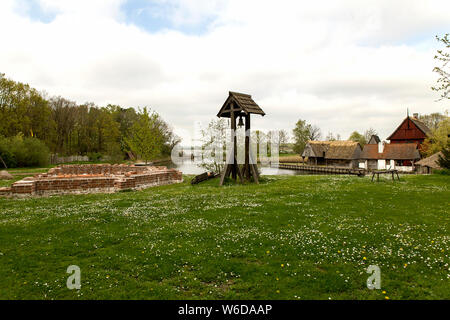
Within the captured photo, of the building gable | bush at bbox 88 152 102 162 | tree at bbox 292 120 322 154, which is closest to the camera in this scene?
the building gable

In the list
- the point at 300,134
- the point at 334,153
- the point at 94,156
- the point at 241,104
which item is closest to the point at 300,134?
the point at 300,134

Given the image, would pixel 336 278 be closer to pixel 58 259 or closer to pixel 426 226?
pixel 426 226

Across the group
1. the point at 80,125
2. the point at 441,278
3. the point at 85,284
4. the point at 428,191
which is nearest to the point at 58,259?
the point at 85,284

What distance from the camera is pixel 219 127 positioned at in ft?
81.1

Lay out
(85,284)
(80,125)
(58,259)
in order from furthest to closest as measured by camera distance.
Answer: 1. (80,125)
2. (58,259)
3. (85,284)

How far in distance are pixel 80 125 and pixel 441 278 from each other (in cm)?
7419

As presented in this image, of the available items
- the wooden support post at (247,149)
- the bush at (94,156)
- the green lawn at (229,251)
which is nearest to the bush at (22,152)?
the bush at (94,156)

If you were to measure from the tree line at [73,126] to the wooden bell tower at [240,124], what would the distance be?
2472 centimetres

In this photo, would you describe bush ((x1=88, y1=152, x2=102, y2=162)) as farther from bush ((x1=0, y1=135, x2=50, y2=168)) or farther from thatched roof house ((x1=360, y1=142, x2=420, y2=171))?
thatched roof house ((x1=360, y1=142, x2=420, y2=171))

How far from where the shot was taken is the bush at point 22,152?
37.7 metres

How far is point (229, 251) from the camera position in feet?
20.3

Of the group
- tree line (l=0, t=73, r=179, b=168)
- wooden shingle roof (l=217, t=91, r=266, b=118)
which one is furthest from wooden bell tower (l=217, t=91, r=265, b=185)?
tree line (l=0, t=73, r=179, b=168)

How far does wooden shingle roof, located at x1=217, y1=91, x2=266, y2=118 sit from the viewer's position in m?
17.8

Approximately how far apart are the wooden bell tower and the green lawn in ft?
26.4
